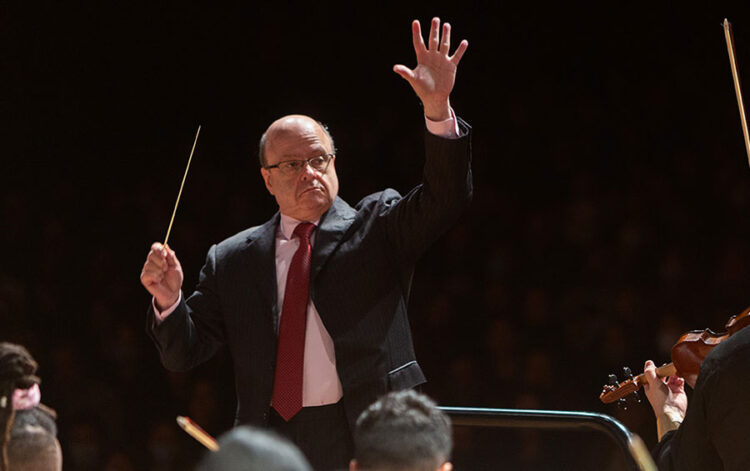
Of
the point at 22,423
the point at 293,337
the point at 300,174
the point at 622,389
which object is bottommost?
the point at 622,389

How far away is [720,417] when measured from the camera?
1519 millimetres

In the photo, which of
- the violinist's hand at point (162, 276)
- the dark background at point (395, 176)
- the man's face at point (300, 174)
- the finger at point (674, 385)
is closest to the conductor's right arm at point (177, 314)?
the violinist's hand at point (162, 276)

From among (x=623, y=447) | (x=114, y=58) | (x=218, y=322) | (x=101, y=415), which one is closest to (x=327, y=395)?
(x=218, y=322)

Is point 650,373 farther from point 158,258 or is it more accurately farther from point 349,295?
point 158,258

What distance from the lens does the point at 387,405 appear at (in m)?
0.93

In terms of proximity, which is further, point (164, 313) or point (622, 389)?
point (622, 389)

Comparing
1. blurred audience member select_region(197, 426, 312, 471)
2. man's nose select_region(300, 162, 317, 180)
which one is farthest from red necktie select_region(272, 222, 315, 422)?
blurred audience member select_region(197, 426, 312, 471)

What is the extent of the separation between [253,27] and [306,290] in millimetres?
2447

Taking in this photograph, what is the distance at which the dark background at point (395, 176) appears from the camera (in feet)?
11.9

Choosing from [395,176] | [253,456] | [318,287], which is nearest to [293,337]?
[318,287]

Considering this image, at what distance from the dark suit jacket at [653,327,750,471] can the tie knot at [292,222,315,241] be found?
2.57 feet

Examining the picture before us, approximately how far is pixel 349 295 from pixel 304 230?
19 cm

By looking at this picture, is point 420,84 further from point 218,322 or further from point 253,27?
point 253,27

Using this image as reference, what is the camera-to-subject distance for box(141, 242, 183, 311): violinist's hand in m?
1.73
